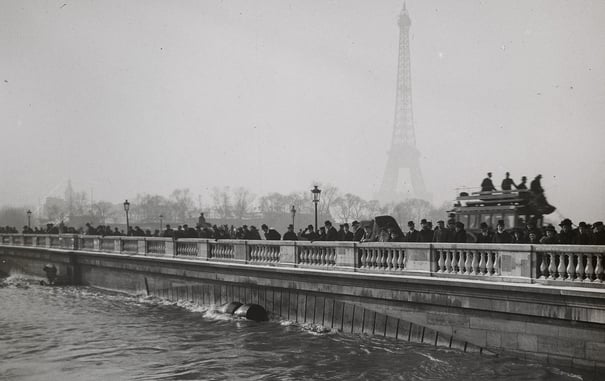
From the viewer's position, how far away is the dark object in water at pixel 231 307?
68.3ft

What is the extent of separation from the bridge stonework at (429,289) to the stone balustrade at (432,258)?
26 mm

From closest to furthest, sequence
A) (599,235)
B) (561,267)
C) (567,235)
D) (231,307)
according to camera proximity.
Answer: (561,267) → (599,235) → (567,235) → (231,307)

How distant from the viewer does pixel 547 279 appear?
1214 cm

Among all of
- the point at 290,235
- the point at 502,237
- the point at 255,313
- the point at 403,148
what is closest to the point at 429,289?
the point at 502,237

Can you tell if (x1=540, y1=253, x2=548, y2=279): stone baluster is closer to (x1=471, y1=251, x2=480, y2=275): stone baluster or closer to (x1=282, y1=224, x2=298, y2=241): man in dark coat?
(x1=471, y1=251, x2=480, y2=275): stone baluster

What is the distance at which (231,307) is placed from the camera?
68.8ft

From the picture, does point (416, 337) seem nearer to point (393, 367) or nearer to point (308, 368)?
point (393, 367)

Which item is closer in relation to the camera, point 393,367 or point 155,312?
point 393,367

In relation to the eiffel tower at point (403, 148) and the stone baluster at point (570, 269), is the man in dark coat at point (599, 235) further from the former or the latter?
the eiffel tower at point (403, 148)

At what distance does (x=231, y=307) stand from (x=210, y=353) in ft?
14.6

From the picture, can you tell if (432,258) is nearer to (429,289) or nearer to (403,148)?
(429,289)

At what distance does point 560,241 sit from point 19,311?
72.0ft

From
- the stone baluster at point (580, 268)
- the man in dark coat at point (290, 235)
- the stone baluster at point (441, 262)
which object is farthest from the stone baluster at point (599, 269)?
the man in dark coat at point (290, 235)

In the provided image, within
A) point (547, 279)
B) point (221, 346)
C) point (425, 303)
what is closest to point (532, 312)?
point (547, 279)
